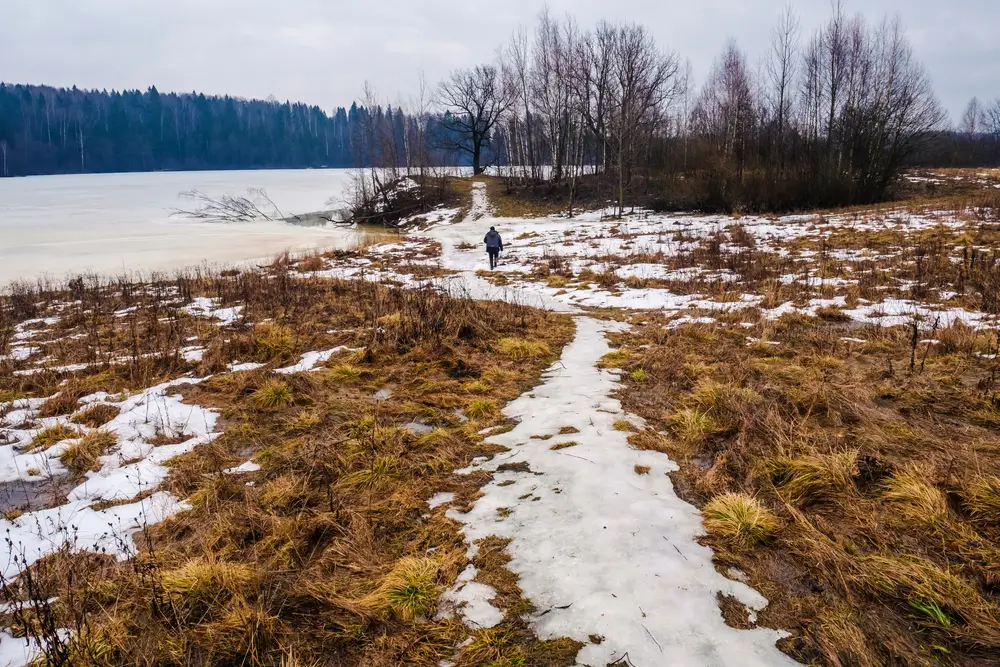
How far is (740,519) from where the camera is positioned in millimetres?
3145

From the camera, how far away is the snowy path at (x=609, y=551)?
7.64 feet

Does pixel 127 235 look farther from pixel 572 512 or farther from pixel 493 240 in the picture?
pixel 572 512

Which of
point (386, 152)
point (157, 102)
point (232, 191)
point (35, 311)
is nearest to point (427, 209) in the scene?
point (386, 152)

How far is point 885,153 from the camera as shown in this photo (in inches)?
992

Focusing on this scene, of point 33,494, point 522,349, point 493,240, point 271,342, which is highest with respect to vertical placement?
point 493,240

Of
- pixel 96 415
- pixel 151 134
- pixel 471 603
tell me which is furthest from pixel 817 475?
pixel 151 134

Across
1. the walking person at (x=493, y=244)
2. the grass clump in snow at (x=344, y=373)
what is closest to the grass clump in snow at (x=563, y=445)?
the grass clump in snow at (x=344, y=373)

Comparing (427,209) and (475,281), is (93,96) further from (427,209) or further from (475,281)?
(475,281)

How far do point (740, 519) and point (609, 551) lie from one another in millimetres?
915

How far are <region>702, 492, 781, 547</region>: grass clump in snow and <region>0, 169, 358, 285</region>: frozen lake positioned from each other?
844 inches

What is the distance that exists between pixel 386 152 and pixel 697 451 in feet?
142

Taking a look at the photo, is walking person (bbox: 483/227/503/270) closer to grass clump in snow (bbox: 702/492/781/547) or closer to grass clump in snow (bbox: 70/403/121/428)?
grass clump in snow (bbox: 70/403/121/428)

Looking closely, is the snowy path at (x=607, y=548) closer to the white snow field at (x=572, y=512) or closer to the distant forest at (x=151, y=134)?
the white snow field at (x=572, y=512)

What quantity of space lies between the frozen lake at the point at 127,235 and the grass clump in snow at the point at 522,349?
17.2m
